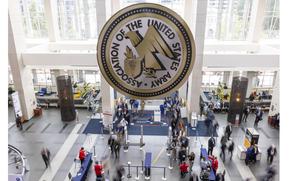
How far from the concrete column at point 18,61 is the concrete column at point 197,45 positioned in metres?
12.6

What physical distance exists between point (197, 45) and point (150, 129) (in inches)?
271

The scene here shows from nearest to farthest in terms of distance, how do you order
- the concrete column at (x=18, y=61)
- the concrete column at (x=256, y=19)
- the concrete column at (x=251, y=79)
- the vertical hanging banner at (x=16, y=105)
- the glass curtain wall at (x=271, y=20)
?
the concrete column at (x=18, y=61) → the vertical hanging banner at (x=16, y=105) → the concrete column at (x=256, y=19) → the glass curtain wall at (x=271, y=20) → the concrete column at (x=251, y=79)

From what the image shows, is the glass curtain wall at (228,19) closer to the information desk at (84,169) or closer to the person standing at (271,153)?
the person standing at (271,153)

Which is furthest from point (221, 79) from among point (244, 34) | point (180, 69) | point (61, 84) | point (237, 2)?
point (180, 69)

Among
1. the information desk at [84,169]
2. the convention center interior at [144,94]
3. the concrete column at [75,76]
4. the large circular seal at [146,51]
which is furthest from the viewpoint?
the concrete column at [75,76]

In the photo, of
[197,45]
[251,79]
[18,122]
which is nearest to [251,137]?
[197,45]

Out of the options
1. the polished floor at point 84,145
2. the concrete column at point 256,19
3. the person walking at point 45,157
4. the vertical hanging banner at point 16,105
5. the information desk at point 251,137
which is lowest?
the polished floor at point 84,145

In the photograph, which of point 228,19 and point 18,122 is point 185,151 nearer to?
point 18,122

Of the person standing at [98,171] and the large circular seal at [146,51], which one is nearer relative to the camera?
the large circular seal at [146,51]

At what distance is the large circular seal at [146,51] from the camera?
4.28 metres

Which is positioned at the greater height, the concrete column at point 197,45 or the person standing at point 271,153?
the concrete column at point 197,45

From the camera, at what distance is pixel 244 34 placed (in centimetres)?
2366

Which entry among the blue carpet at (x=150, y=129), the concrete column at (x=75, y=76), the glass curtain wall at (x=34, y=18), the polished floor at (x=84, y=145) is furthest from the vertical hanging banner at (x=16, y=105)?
the glass curtain wall at (x=34, y=18)

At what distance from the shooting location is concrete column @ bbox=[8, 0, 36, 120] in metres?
17.3
